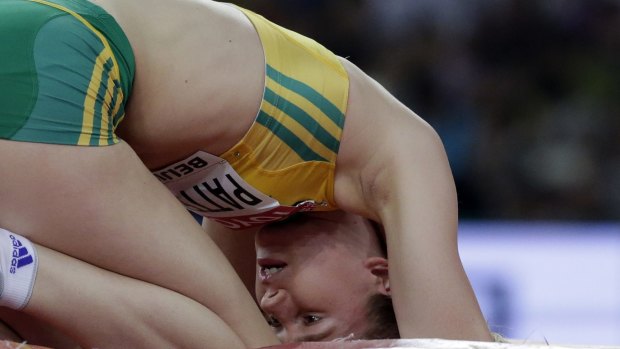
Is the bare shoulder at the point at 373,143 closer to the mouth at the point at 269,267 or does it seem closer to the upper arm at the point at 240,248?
the mouth at the point at 269,267

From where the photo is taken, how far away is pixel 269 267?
2391mm

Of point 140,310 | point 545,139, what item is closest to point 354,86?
point 140,310

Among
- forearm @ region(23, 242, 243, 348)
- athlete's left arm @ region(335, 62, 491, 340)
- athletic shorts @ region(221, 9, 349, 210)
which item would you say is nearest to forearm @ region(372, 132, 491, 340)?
athlete's left arm @ region(335, 62, 491, 340)

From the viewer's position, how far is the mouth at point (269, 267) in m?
2.36

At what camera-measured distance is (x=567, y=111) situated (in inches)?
197

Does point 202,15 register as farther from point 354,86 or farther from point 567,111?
point 567,111

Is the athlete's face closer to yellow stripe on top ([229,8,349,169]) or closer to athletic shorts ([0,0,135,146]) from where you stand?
yellow stripe on top ([229,8,349,169])

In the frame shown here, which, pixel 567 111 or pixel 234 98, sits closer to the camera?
pixel 234 98

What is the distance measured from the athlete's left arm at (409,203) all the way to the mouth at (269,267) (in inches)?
9.2

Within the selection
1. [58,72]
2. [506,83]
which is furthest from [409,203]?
[506,83]

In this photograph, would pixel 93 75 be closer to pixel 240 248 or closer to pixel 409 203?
pixel 409 203

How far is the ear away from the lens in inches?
93.5

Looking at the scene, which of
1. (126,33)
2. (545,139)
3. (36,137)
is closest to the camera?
(36,137)

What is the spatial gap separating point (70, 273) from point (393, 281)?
0.72 meters
